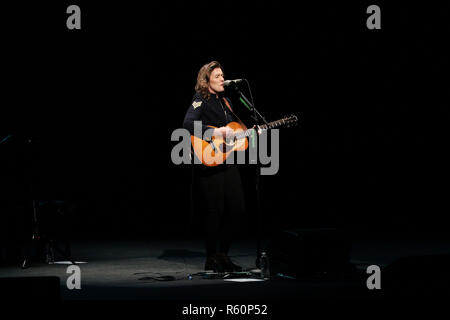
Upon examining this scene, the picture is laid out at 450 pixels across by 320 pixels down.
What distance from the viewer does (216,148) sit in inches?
216

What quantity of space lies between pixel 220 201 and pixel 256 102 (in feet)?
10.9

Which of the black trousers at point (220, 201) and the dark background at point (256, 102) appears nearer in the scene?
the black trousers at point (220, 201)

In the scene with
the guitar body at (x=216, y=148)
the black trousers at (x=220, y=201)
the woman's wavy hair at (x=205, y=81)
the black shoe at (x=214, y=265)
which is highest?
the woman's wavy hair at (x=205, y=81)

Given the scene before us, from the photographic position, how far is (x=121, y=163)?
357 inches

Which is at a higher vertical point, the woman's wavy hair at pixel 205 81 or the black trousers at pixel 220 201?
the woman's wavy hair at pixel 205 81

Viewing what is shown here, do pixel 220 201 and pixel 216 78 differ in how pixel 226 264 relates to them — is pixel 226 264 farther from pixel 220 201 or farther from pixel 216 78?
pixel 216 78

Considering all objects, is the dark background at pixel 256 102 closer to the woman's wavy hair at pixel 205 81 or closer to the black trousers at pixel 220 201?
the woman's wavy hair at pixel 205 81

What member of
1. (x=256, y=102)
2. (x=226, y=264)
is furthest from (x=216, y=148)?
(x=256, y=102)

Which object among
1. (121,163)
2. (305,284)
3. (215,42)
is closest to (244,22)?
(215,42)

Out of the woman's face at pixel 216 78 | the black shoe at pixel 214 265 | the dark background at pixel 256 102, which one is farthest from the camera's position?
the dark background at pixel 256 102

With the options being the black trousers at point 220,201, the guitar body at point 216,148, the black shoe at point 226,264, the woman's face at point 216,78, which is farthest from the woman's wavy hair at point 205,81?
the black shoe at point 226,264

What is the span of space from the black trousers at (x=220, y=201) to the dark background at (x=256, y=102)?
3026mm

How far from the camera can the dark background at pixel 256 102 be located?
818 centimetres

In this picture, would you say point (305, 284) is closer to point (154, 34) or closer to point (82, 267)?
point (82, 267)
